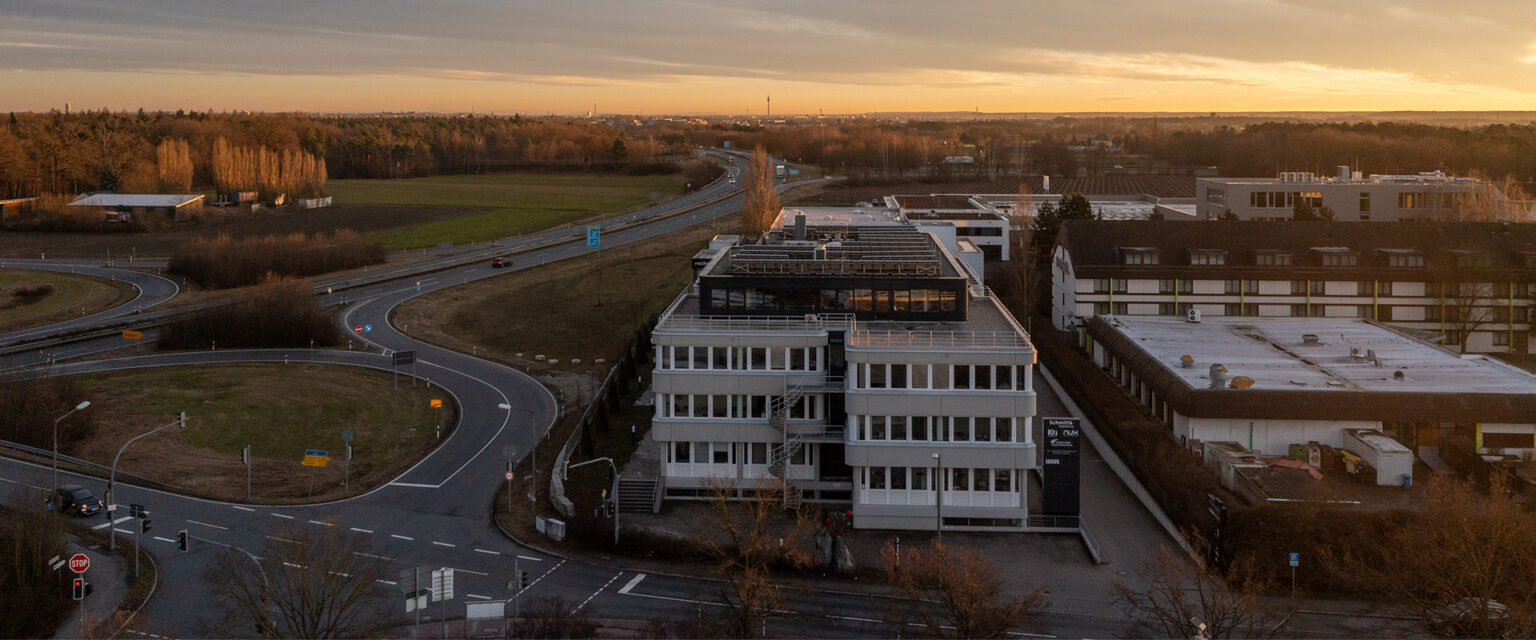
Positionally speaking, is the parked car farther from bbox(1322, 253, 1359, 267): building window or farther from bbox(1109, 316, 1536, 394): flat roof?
bbox(1322, 253, 1359, 267): building window

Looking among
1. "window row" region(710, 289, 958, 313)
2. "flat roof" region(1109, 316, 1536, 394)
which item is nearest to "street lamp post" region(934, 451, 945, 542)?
"window row" region(710, 289, 958, 313)

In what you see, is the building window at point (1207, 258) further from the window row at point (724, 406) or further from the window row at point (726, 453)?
the window row at point (726, 453)

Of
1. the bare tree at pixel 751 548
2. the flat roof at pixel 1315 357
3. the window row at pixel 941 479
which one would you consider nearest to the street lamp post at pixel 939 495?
the window row at pixel 941 479

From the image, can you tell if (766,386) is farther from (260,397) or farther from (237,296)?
(237,296)

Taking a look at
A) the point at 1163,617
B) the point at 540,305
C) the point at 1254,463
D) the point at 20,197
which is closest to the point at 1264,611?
the point at 1163,617

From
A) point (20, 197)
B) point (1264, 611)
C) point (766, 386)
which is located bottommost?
point (1264, 611)

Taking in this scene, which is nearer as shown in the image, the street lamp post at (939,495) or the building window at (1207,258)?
Answer: the street lamp post at (939,495)
